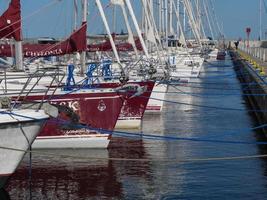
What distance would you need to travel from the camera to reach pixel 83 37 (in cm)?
2070

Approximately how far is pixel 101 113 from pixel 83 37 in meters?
3.66

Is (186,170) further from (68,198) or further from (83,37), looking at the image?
(83,37)

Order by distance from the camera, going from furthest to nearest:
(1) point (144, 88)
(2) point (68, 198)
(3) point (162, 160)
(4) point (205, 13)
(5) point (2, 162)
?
(4) point (205, 13) < (1) point (144, 88) < (3) point (162, 160) < (2) point (68, 198) < (5) point (2, 162)

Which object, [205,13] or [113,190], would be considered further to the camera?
[205,13]

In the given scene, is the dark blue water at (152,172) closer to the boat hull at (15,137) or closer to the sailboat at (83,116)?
the sailboat at (83,116)

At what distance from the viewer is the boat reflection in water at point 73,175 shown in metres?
13.8

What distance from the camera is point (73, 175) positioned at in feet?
51.1

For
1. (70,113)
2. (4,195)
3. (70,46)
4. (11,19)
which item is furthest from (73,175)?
(70,46)

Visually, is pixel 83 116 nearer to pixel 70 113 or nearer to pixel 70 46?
pixel 70 113

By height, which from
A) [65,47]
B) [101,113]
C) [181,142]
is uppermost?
[65,47]

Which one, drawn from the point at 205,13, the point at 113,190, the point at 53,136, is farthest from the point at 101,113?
the point at 205,13

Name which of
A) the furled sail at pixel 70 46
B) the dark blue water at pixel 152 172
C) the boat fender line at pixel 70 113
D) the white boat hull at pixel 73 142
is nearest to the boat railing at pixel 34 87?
the boat fender line at pixel 70 113

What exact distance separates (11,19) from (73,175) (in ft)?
16.4

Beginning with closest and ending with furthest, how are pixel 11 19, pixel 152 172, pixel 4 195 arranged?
pixel 4 195, pixel 152 172, pixel 11 19
